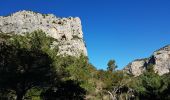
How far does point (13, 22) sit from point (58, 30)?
22486 millimetres

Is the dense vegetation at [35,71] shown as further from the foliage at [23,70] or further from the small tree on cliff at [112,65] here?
the small tree on cliff at [112,65]

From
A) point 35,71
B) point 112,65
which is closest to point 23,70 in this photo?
point 35,71

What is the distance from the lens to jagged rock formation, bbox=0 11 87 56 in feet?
542

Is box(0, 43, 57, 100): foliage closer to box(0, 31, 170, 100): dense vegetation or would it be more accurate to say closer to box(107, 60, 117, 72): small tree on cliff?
box(0, 31, 170, 100): dense vegetation

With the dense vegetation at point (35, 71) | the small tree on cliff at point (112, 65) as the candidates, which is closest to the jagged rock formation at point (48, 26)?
the small tree on cliff at point (112, 65)

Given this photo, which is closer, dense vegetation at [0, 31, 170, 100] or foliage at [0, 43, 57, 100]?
foliage at [0, 43, 57, 100]

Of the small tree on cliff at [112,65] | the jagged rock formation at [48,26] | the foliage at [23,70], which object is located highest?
the jagged rock formation at [48,26]

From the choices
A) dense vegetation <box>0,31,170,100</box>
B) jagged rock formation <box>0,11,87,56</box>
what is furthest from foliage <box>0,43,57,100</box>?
jagged rock formation <box>0,11,87,56</box>

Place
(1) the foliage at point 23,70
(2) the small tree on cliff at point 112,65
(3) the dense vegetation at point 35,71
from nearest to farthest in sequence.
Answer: (1) the foliage at point 23,70 → (3) the dense vegetation at point 35,71 → (2) the small tree on cliff at point 112,65

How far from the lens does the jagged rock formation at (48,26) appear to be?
165 metres

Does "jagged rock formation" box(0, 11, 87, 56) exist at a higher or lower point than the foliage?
higher

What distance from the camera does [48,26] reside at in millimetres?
170750

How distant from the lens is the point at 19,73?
144 ft

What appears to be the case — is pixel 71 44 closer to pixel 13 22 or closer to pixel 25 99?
pixel 13 22
